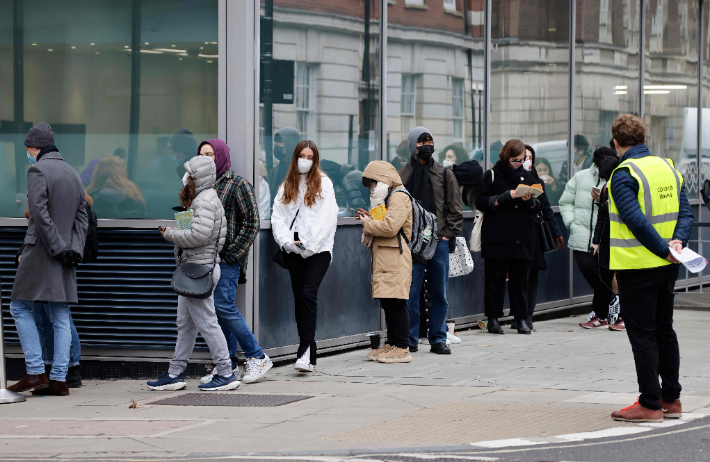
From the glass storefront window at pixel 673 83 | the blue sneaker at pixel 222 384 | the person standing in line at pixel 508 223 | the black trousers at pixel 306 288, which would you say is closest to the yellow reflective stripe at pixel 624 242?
the black trousers at pixel 306 288

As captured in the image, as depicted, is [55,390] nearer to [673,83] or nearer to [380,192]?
[380,192]

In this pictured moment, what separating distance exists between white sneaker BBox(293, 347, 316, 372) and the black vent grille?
0.81 meters

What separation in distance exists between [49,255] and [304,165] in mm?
2092

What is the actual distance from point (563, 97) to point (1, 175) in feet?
24.1

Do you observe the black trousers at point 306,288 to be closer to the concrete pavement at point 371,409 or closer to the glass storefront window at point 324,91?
the concrete pavement at point 371,409

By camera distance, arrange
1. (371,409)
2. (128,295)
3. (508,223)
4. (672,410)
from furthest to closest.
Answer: (508,223)
(128,295)
(371,409)
(672,410)

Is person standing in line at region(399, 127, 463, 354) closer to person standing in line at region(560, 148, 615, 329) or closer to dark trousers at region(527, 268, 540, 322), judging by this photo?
dark trousers at region(527, 268, 540, 322)

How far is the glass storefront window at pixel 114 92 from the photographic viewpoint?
9.40 metres

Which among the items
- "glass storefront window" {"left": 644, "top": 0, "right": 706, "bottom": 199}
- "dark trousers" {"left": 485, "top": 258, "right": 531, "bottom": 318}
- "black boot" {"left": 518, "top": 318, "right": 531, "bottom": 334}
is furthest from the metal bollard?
"glass storefront window" {"left": 644, "top": 0, "right": 706, "bottom": 199}

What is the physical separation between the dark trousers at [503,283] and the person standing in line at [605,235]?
0.81 meters

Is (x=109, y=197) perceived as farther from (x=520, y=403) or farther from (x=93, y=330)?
(x=520, y=403)

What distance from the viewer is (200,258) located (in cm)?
828

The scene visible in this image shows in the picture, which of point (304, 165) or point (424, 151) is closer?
point (304, 165)

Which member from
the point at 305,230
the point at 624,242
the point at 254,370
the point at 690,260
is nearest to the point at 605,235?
the point at 624,242
